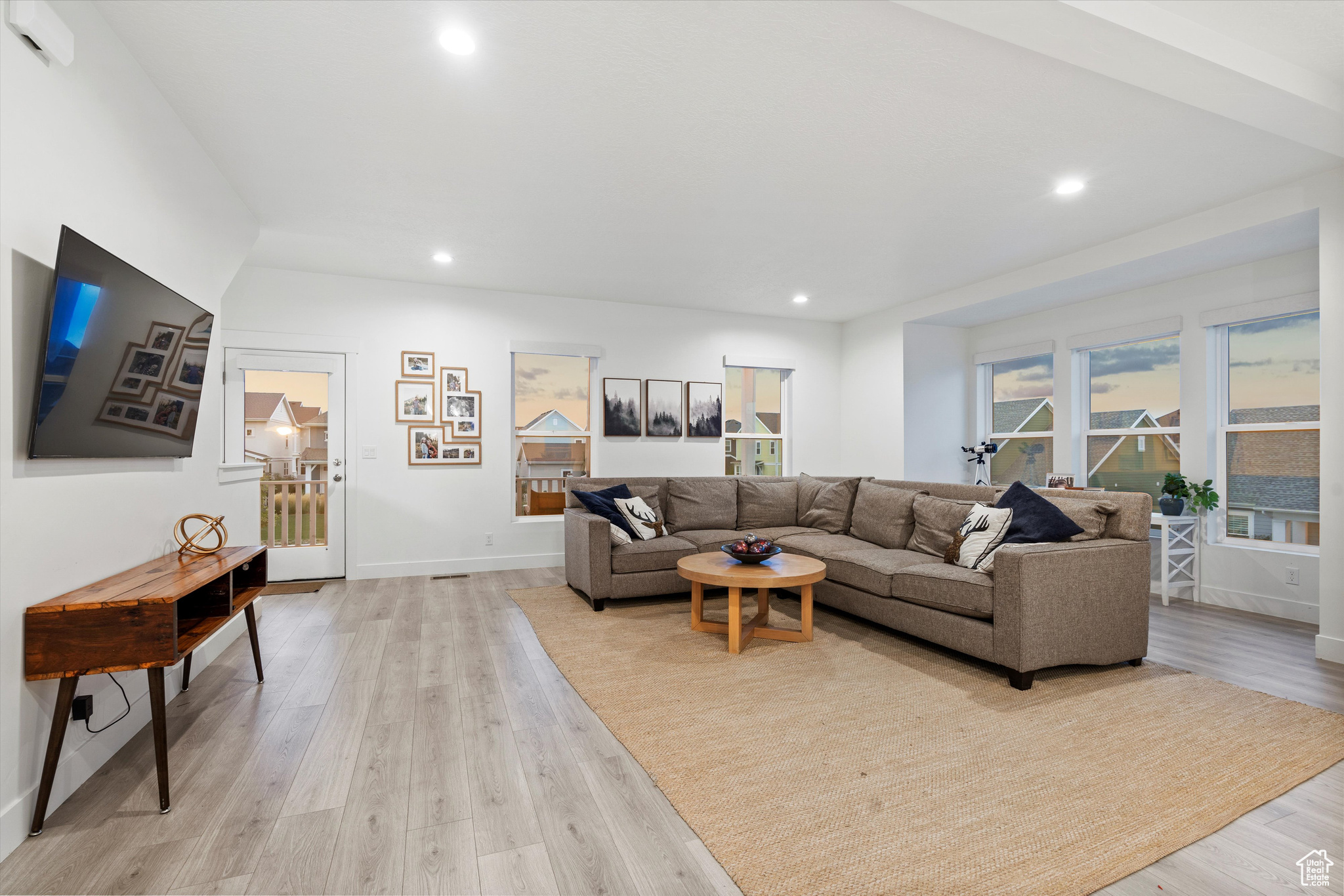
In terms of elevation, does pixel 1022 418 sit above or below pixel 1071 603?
above

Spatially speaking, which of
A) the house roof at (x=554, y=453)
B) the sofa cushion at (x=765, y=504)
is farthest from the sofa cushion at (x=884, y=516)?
the house roof at (x=554, y=453)

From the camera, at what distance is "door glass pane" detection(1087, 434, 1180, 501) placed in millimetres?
4812

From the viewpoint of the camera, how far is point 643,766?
2131mm

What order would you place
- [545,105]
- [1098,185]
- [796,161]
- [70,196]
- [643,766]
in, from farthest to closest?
[1098,185], [796,161], [545,105], [643,766], [70,196]

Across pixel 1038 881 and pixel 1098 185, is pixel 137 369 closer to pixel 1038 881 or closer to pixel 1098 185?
pixel 1038 881

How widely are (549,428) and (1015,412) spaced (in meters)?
4.65

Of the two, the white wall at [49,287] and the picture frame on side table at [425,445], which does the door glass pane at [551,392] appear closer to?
the picture frame on side table at [425,445]

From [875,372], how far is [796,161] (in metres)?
3.79

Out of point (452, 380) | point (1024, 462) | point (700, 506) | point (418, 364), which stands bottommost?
point (700, 506)

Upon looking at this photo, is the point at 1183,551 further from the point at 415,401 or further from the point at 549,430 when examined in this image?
the point at 415,401

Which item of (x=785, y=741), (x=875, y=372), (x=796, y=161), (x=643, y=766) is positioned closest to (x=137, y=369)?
(x=643, y=766)

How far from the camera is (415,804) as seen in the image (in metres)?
1.90

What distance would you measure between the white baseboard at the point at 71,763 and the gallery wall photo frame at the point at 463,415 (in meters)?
2.88

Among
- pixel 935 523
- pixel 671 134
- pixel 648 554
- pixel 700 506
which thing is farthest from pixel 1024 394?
pixel 671 134
